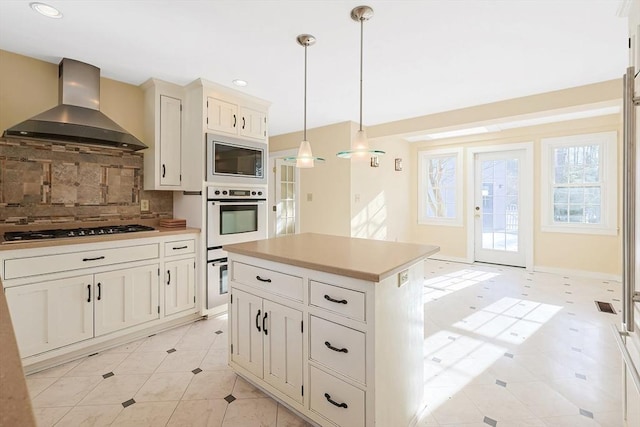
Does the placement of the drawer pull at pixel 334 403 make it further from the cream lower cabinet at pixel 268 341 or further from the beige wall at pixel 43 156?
the beige wall at pixel 43 156

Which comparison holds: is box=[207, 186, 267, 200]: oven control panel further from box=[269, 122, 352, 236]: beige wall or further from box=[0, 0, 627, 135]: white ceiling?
box=[269, 122, 352, 236]: beige wall

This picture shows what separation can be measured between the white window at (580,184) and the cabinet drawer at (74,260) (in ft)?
18.1

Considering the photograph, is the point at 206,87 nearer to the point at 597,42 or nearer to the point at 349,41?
the point at 349,41

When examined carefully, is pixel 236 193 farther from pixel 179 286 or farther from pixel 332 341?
pixel 332 341

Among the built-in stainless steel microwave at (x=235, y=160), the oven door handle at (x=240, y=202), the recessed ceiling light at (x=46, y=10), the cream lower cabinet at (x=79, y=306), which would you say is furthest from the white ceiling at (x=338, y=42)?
the cream lower cabinet at (x=79, y=306)

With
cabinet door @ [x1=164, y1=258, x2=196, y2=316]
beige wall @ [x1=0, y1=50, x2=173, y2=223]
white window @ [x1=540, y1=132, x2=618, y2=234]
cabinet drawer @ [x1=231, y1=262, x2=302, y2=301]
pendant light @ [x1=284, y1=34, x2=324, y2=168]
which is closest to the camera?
cabinet drawer @ [x1=231, y1=262, x2=302, y2=301]

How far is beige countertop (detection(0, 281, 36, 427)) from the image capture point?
42 centimetres

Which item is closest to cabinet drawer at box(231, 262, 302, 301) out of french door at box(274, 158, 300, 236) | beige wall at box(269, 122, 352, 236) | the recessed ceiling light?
the recessed ceiling light

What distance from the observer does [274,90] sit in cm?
331

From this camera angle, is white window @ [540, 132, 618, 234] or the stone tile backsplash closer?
the stone tile backsplash

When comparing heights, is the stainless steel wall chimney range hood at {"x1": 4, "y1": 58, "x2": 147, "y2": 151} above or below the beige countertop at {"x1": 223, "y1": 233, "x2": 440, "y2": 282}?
above

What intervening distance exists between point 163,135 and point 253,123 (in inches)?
37.2

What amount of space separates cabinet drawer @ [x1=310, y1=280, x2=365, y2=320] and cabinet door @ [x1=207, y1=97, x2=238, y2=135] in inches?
87.9

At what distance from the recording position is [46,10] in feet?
6.40
